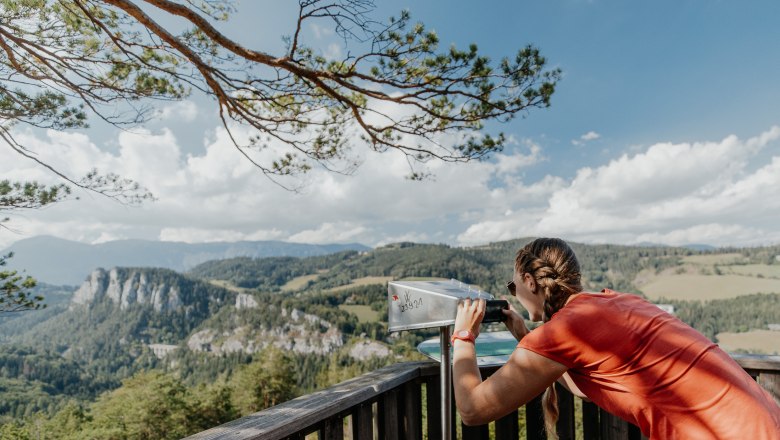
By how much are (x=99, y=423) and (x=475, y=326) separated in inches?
1216

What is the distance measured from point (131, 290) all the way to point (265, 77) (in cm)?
14278

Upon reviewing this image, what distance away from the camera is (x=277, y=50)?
160 inches

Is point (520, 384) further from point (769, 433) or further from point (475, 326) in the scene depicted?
point (769, 433)

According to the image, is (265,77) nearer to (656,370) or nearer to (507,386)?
(507,386)

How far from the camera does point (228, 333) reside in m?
92.9

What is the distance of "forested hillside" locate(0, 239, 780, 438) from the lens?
26750 mm

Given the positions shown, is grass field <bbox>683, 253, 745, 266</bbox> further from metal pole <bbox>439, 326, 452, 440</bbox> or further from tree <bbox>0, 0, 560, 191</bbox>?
metal pole <bbox>439, 326, 452, 440</bbox>

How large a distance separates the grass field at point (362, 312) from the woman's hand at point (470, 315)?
264 ft

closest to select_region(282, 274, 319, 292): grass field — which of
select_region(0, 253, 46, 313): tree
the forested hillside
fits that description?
the forested hillside

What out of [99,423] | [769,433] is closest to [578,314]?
[769,433]

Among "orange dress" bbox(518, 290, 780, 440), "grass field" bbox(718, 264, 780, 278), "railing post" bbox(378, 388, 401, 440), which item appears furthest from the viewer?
"grass field" bbox(718, 264, 780, 278)

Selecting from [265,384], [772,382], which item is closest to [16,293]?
[772,382]

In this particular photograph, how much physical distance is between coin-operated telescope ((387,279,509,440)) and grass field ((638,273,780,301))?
96.9 meters

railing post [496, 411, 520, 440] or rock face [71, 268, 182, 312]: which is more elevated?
railing post [496, 411, 520, 440]
